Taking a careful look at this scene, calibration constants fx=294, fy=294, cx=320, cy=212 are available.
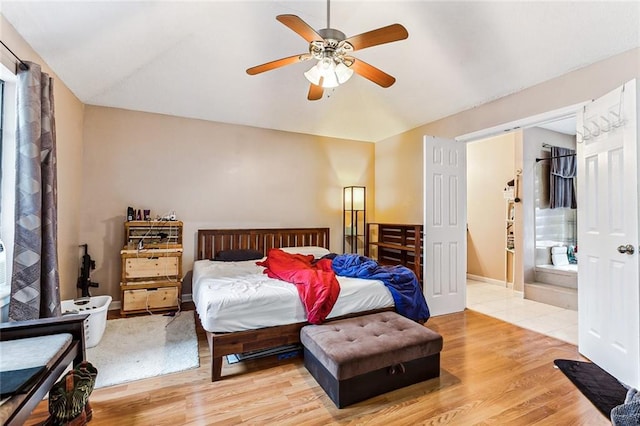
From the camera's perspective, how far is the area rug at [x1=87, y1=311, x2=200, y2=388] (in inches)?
91.9

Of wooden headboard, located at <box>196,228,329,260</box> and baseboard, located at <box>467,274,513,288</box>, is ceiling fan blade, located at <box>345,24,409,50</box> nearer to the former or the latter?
wooden headboard, located at <box>196,228,329,260</box>

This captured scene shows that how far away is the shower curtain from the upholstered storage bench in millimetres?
4077

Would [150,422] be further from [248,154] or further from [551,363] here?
[248,154]

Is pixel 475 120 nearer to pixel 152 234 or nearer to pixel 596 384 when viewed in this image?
pixel 596 384

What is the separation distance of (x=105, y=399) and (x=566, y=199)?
645cm

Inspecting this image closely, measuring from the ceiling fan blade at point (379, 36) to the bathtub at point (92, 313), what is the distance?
9.99ft

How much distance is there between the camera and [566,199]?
16.1 feet

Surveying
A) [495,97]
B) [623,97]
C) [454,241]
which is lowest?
[454,241]

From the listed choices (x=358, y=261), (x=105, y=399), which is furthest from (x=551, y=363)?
(x=105, y=399)

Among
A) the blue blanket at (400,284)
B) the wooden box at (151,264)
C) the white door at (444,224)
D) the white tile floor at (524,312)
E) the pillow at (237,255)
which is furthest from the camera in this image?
the pillow at (237,255)

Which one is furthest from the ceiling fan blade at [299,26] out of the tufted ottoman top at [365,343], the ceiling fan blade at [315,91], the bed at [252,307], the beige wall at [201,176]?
the beige wall at [201,176]

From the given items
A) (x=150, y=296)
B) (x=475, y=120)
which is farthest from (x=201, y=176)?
(x=475, y=120)

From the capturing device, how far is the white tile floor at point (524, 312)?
126 inches

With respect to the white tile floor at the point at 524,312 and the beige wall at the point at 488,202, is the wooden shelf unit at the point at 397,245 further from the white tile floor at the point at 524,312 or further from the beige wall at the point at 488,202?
the beige wall at the point at 488,202
